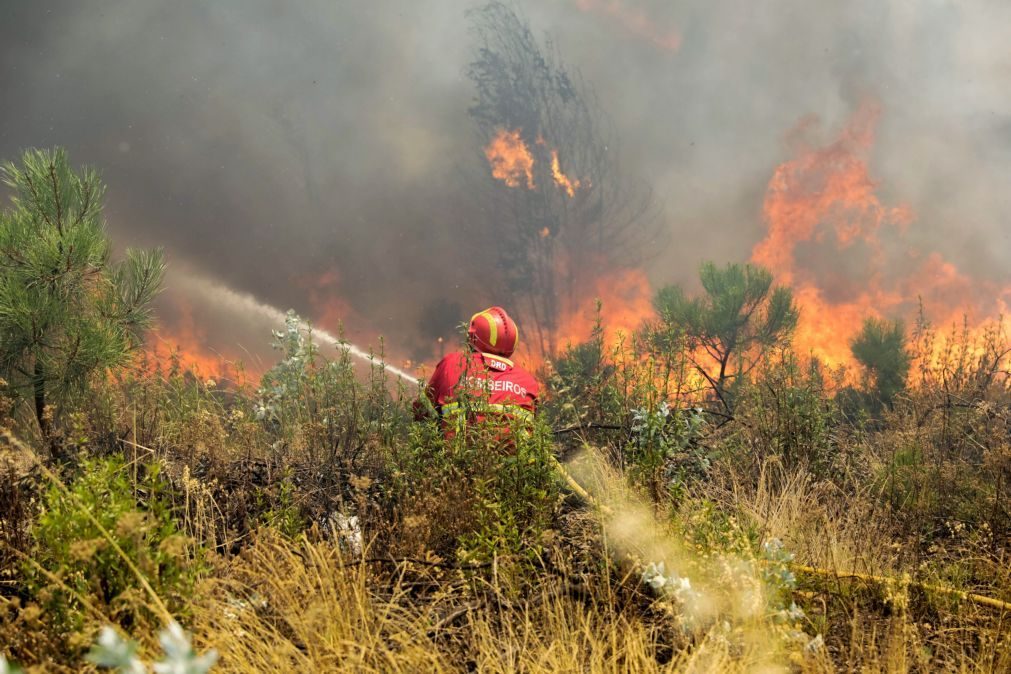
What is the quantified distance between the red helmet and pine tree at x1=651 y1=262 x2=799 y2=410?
13.8 meters

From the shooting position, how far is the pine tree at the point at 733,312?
63.0ft

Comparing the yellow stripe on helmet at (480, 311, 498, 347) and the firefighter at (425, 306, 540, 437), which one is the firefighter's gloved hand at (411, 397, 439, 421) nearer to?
the firefighter at (425, 306, 540, 437)

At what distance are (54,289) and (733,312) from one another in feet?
55.3

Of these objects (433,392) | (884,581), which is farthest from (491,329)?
(884,581)

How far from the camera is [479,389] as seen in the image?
3949 millimetres

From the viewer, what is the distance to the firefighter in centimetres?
375

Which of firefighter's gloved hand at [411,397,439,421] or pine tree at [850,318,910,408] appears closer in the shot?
firefighter's gloved hand at [411,397,439,421]

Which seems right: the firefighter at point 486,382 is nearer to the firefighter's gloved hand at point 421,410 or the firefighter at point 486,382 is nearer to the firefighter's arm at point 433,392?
the firefighter's arm at point 433,392

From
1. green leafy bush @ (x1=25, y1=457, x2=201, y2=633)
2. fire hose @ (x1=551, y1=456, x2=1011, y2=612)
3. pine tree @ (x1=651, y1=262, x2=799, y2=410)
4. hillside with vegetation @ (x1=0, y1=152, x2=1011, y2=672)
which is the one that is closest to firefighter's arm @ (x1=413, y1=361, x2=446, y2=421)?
hillside with vegetation @ (x1=0, y1=152, x2=1011, y2=672)

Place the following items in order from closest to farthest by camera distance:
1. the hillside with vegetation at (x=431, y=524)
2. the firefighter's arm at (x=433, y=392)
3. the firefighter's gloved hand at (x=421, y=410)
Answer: the hillside with vegetation at (x=431, y=524), the firefighter's gloved hand at (x=421, y=410), the firefighter's arm at (x=433, y=392)

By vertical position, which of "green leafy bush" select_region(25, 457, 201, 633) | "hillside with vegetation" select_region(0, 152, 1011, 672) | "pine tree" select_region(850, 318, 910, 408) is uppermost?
"pine tree" select_region(850, 318, 910, 408)

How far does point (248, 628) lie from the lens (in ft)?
8.20

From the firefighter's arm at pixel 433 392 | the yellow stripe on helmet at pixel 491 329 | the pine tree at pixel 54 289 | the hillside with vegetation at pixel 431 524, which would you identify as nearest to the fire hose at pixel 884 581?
the hillside with vegetation at pixel 431 524

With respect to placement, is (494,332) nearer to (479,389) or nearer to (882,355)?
(479,389)
